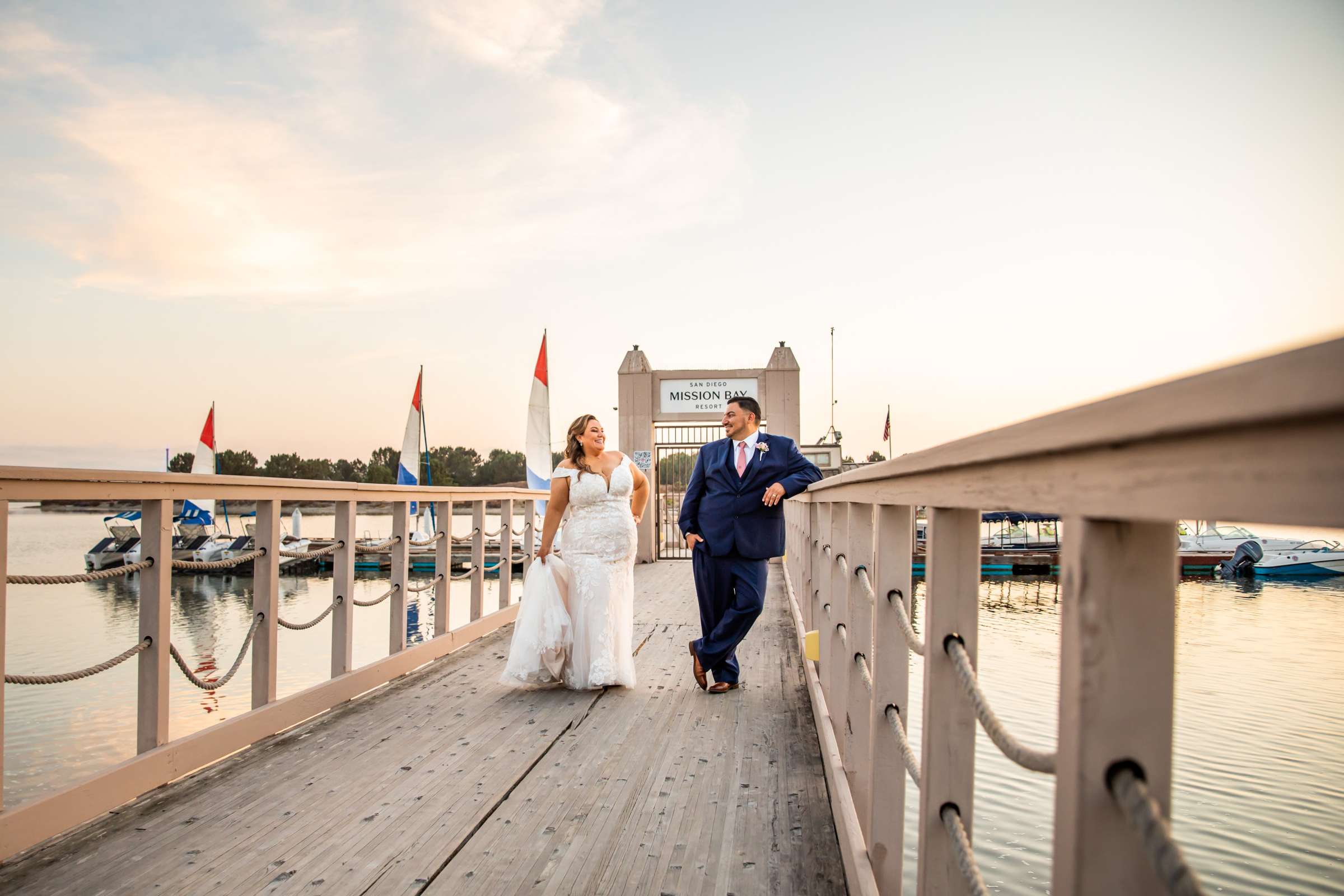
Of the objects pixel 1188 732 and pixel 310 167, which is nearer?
pixel 1188 732

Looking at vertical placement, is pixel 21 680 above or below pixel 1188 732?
above

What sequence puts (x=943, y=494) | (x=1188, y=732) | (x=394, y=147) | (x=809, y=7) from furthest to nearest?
(x=394, y=147) < (x=809, y=7) < (x=1188, y=732) < (x=943, y=494)

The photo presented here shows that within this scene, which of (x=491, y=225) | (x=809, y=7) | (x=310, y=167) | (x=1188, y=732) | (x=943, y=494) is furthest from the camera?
(x=491, y=225)

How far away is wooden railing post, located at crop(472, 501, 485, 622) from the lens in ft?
21.6

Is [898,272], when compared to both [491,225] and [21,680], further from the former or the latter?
[21,680]

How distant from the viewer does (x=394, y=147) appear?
58.3 ft

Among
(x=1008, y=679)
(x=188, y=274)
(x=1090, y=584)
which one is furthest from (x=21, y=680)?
(x=188, y=274)

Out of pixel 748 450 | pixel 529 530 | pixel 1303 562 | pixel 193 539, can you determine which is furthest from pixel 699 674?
pixel 193 539

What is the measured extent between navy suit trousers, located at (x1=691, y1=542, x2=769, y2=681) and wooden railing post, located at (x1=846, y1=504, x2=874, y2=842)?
2.00 meters

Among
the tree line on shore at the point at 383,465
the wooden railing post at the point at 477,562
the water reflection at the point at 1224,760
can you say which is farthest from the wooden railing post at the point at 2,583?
the tree line on shore at the point at 383,465

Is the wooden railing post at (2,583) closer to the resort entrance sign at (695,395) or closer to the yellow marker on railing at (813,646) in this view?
the yellow marker on railing at (813,646)

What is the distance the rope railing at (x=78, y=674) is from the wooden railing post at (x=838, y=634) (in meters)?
2.51

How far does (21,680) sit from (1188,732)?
31.5 feet

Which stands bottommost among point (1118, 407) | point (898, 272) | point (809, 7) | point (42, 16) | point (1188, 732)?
point (1188, 732)
